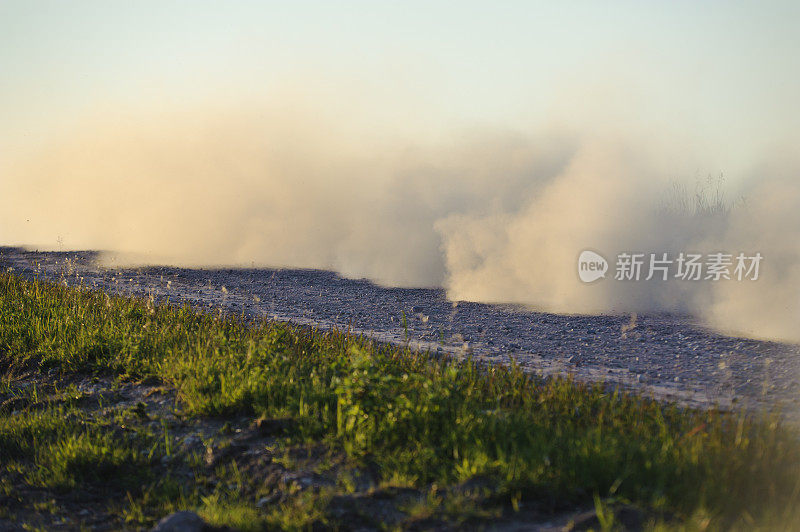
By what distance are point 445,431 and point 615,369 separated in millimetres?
4310

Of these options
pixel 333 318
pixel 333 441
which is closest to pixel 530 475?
pixel 333 441

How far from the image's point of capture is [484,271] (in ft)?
55.0

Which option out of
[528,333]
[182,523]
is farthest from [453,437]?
[528,333]

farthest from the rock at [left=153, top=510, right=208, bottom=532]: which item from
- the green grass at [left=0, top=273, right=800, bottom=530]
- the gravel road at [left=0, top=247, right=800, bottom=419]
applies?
the gravel road at [left=0, top=247, right=800, bottom=419]

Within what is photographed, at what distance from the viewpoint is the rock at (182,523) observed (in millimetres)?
4008

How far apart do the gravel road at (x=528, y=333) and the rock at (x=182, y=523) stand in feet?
12.5

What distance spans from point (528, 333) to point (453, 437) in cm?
663

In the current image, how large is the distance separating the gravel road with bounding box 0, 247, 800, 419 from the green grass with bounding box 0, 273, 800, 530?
1.42 m

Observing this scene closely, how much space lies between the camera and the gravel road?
25.8 feet

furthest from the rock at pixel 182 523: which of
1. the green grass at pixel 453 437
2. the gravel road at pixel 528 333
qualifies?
Result: the gravel road at pixel 528 333

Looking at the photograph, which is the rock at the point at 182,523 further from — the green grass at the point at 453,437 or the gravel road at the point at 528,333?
the gravel road at the point at 528,333

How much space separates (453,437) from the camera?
4.78 m

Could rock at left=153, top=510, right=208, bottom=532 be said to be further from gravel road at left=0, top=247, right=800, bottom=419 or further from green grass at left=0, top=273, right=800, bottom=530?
gravel road at left=0, top=247, right=800, bottom=419

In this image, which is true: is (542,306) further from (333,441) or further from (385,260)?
(333,441)
